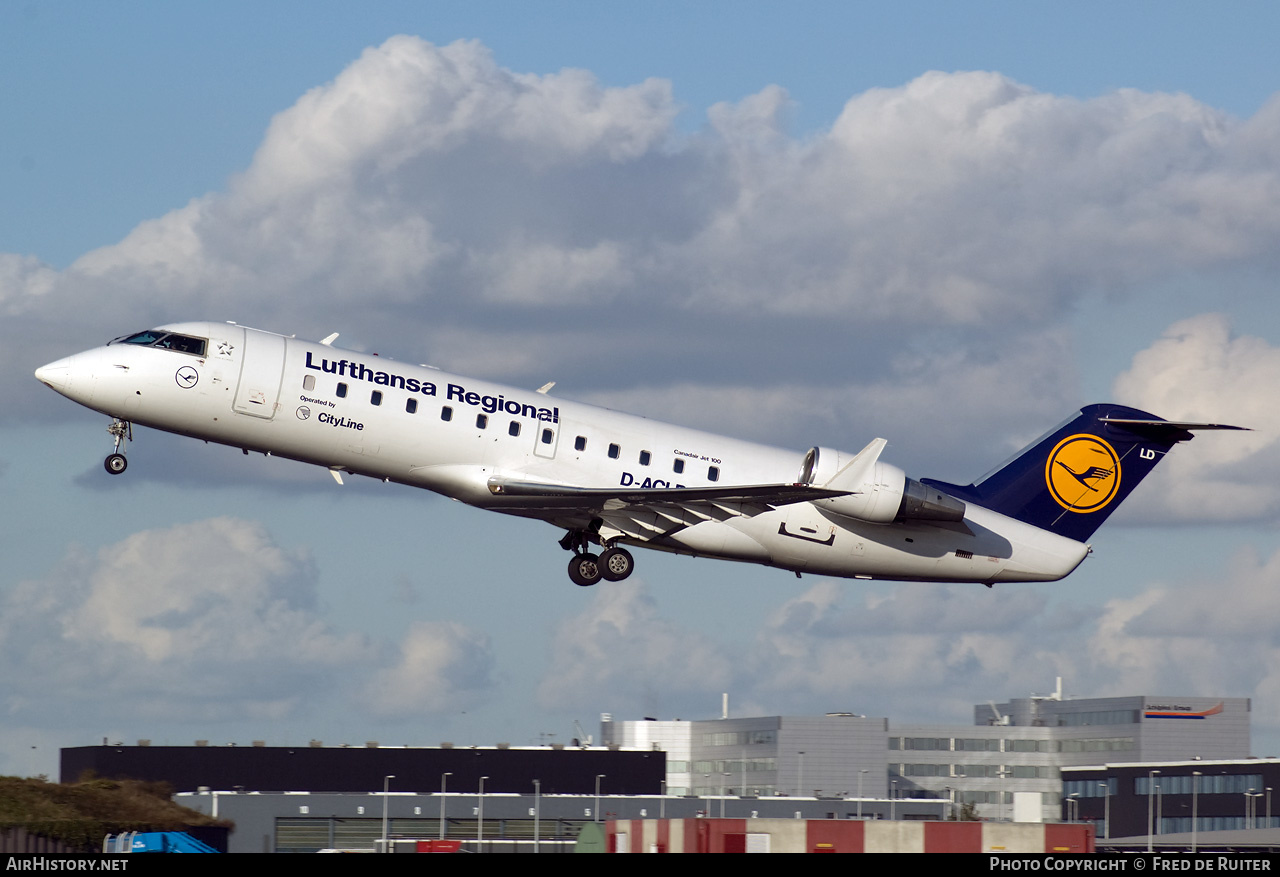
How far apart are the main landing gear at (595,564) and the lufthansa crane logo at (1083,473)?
942 cm

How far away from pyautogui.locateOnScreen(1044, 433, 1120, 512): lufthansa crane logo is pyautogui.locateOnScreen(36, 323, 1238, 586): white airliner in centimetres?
5

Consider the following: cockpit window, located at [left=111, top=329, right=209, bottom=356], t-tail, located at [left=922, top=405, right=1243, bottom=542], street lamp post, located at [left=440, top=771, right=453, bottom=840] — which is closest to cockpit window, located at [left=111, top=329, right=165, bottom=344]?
cockpit window, located at [left=111, top=329, right=209, bottom=356]

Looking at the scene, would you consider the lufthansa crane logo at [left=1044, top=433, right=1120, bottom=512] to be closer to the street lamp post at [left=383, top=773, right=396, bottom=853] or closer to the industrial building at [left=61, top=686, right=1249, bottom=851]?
the industrial building at [left=61, top=686, right=1249, bottom=851]

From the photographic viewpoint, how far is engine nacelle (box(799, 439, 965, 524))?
30.8 m

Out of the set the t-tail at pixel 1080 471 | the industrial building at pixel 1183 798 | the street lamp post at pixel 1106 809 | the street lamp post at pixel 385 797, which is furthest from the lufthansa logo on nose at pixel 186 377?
the street lamp post at pixel 1106 809

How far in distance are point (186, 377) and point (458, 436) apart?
15.9ft

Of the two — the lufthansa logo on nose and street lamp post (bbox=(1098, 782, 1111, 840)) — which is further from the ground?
the lufthansa logo on nose

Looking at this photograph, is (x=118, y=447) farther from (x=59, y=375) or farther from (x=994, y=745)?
(x=994, y=745)

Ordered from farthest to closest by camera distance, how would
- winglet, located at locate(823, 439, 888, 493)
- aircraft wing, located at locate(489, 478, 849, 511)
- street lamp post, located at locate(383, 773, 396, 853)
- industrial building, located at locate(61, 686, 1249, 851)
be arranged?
industrial building, located at locate(61, 686, 1249, 851) < street lamp post, located at locate(383, 773, 396, 853) < winglet, located at locate(823, 439, 888, 493) < aircraft wing, located at locate(489, 478, 849, 511)

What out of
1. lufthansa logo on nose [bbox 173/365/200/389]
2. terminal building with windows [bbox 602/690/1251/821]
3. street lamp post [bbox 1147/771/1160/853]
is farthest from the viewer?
terminal building with windows [bbox 602/690/1251/821]
